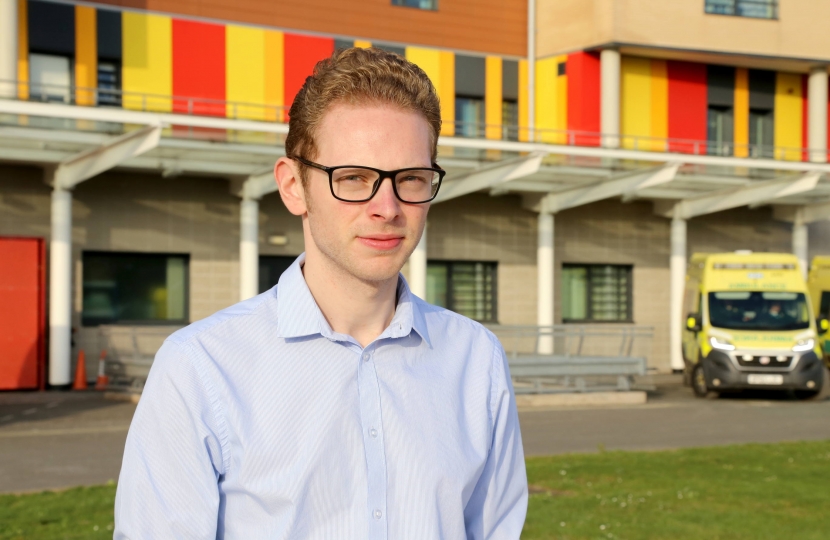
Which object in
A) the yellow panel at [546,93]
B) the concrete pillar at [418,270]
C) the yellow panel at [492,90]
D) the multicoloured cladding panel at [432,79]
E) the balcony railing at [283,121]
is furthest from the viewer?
the yellow panel at [546,93]

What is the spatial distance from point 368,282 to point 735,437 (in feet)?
41.6

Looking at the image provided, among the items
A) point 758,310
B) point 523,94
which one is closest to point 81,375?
point 758,310

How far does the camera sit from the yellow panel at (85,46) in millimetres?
22703

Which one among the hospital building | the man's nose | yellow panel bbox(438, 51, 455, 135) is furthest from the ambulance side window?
the man's nose

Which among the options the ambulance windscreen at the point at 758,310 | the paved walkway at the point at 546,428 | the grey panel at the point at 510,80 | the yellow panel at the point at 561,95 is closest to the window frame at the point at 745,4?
the yellow panel at the point at 561,95

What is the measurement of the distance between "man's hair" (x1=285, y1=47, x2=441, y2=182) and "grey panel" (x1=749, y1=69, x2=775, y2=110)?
29072 millimetres

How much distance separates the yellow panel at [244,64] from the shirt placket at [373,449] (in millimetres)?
22364

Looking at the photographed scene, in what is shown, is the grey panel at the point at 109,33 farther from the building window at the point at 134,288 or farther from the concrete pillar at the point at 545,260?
the concrete pillar at the point at 545,260

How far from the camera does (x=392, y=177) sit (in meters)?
2.30

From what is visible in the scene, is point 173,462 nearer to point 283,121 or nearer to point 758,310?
point 758,310

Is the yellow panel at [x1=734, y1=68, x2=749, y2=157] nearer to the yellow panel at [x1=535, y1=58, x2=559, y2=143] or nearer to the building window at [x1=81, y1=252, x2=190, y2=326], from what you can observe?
the yellow panel at [x1=535, y1=58, x2=559, y2=143]

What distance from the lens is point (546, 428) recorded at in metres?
15.2

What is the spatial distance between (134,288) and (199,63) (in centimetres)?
492

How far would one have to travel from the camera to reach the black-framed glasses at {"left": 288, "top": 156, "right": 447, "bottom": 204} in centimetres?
230
